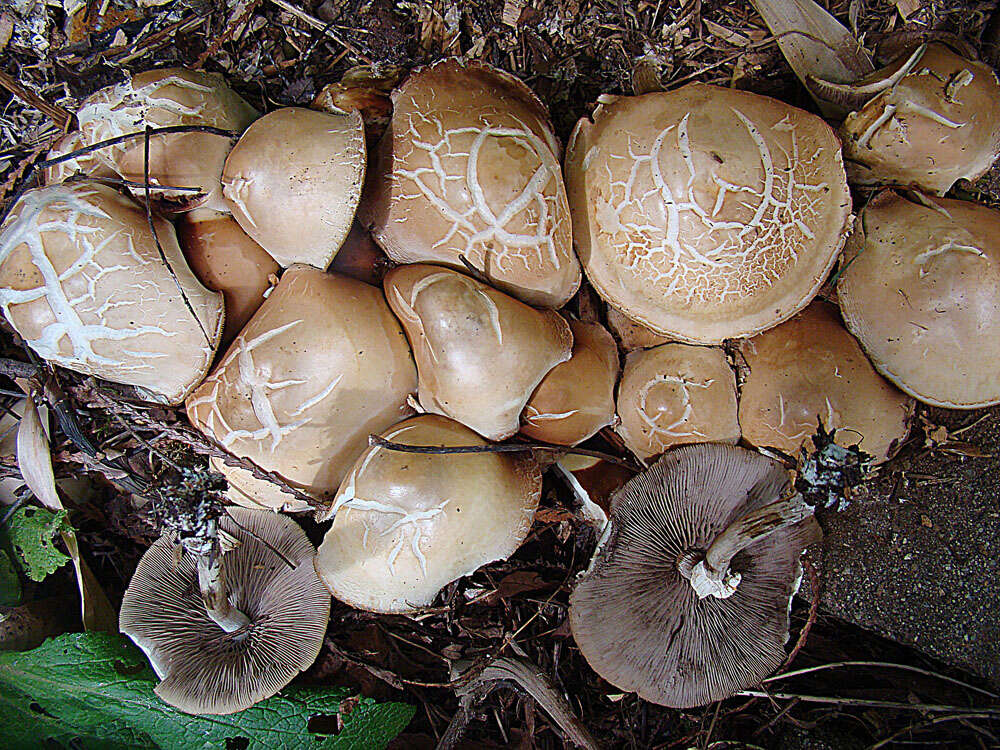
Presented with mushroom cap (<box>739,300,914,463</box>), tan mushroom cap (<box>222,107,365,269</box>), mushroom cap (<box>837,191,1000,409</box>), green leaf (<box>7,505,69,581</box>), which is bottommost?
green leaf (<box>7,505,69,581</box>)

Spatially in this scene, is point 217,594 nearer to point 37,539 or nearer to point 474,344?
point 37,539

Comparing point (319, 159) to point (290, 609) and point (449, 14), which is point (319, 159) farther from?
point (290, 609)

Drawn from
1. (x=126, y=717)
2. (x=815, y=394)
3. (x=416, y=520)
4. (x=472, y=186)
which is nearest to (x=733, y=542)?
(x=815, y=394)

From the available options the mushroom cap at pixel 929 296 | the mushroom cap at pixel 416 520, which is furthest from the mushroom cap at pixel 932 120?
the mushroom cap at pixel 416 520

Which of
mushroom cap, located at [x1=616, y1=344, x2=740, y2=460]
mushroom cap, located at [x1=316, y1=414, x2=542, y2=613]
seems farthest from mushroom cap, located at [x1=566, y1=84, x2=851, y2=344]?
mushroom cap, located at [x1=316, y1=414, x2=542, y2=613]

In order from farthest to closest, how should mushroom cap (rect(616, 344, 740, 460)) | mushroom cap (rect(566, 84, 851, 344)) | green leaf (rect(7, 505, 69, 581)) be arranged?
green leaf (rect(7, 505, 69, 581)), mushroom cap (rect(616, 344, 740, 460)), mushroom cap (rect(566, 84, 851, 344))

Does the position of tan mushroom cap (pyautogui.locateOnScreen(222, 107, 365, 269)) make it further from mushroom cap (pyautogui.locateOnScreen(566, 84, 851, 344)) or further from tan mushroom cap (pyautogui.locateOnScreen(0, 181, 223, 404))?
mushroom cap (pyautogui.locateOnScreen(566, 84, 851, 344))
